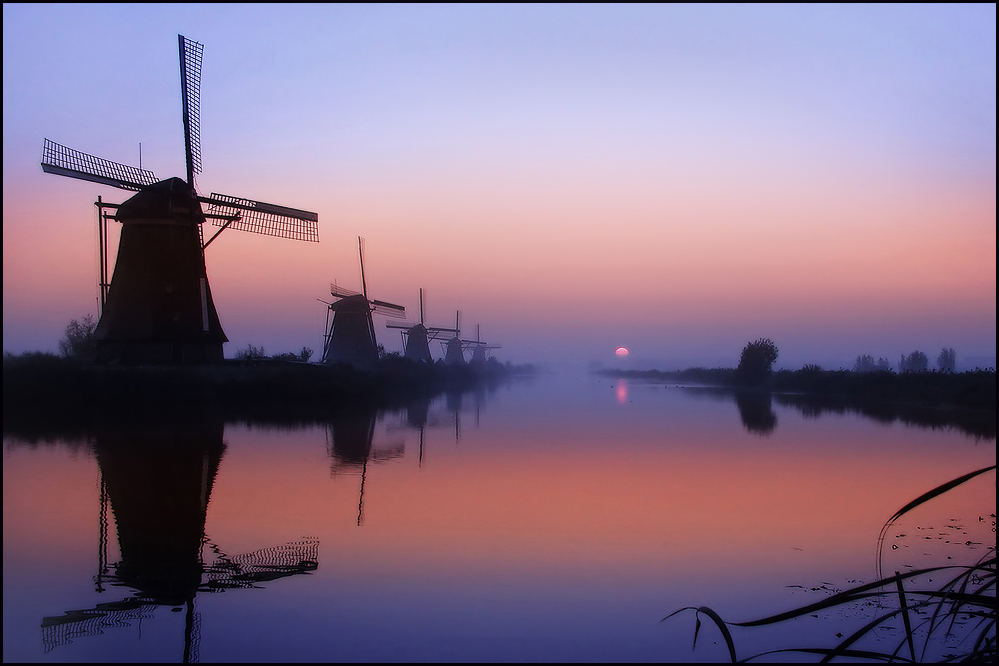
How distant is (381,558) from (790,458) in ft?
38.5

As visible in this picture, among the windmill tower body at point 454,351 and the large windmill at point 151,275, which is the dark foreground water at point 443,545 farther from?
the windmill tower body at point 454,351

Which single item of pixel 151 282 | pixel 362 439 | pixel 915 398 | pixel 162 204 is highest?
pixel 162 204

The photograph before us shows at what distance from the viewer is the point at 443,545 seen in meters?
8.86

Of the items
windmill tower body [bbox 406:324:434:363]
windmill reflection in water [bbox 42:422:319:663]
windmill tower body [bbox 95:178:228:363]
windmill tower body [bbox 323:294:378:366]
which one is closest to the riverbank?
windmill reflection in water [bbox 42:422:319:663]

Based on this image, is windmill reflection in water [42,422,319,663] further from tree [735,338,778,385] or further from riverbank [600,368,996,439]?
tree [735,338,778,385]

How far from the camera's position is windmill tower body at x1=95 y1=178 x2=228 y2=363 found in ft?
79.2

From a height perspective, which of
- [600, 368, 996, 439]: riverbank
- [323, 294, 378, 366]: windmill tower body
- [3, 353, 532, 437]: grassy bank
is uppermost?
[323, 294, 378, 366]: windmill tower body

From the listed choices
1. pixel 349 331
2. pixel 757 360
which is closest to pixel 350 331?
pixel 349 331

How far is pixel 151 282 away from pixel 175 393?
12.0 feet

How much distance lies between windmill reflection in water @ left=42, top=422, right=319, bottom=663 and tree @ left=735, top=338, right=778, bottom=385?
60.4 m

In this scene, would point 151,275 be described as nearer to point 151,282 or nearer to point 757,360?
point 151,282

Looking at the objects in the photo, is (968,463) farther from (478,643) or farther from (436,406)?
(436,406)

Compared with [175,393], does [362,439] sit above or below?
below

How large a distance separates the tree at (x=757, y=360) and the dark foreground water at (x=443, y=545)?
51231 mm
